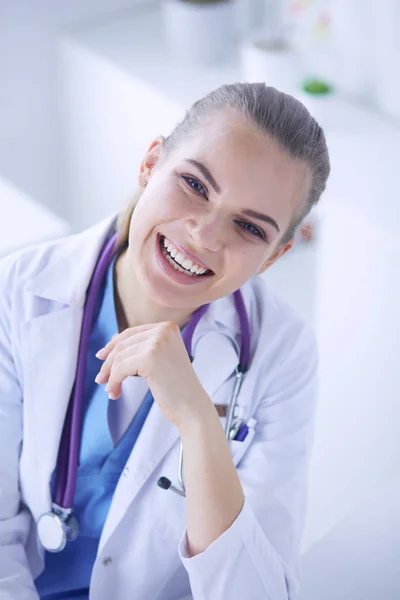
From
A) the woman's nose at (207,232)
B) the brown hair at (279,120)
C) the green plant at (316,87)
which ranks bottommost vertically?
the green plant at (316,87)

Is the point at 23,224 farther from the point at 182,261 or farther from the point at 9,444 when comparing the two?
the point at 182,261

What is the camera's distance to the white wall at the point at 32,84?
7.58 feet

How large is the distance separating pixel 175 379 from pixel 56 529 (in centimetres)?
30

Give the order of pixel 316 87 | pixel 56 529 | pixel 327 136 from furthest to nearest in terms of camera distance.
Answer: pixel 316 87 < pixel 327 136 < pixel 56 529

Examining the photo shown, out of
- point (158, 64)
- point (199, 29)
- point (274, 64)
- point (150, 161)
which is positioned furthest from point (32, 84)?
point (150, 161)

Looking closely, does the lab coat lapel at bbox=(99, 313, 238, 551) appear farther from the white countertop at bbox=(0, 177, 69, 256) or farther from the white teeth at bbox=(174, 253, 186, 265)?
the white countertop at bbox=(0, 177, 69, 256)

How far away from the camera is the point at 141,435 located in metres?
1.25

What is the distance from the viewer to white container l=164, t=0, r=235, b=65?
2.30 meters

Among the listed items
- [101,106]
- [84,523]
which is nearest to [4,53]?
[101,106]

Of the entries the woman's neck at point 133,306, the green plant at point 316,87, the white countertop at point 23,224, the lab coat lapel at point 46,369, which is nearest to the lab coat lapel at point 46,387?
the lab coat lapel at point 46,369

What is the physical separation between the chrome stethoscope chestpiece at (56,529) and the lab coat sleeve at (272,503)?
0.61 ft

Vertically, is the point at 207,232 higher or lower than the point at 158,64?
higher

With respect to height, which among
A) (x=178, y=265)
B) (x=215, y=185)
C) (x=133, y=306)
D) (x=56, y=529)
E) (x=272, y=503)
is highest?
(x=215, y=185)

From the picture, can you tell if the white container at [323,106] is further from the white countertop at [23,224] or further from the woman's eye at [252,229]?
the woman's eye at [252,229]
